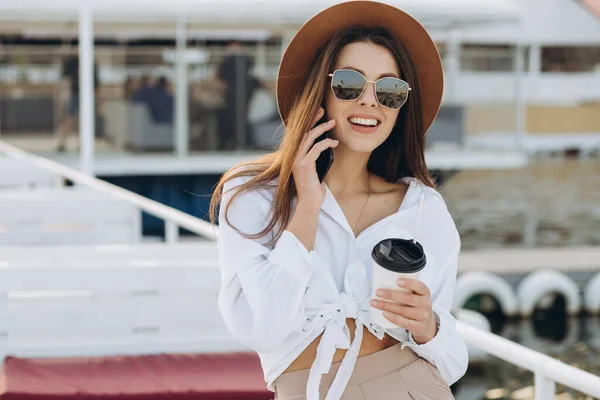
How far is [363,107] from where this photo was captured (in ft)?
5.98

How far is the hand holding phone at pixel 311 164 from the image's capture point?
172 cm

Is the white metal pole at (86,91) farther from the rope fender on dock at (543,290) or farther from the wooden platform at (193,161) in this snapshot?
the rope fender on dock at (543,290)

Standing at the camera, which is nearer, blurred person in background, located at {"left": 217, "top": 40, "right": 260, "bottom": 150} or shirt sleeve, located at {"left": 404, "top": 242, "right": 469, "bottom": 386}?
shirt sleeve, located at {"left": 404, "top": 242, "right": 469, "bottom": 386}

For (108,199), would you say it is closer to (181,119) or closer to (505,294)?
(505,294)

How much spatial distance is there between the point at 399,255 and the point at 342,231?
0.59ft

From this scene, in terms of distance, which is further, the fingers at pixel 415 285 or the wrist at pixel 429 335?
the wrist at pixel 429 335

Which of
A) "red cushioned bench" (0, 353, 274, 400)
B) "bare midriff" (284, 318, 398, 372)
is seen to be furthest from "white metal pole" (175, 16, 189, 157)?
"bare midriff" (284, 318, 398, 372)

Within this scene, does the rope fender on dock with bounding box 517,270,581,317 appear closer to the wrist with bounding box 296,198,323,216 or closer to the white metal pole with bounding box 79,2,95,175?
the white metal pole with bounding box 79,2,95,175

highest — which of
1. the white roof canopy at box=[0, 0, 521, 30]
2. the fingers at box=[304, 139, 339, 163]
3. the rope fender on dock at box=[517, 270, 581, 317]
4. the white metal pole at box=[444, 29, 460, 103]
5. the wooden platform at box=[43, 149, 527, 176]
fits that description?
the white roof canopy at box=[0, 0, 521, 30]

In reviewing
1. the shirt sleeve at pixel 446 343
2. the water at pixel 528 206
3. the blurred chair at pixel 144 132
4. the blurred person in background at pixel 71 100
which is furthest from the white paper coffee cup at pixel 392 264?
the water at pixel 528 206

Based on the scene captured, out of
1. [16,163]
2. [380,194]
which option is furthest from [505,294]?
[380,194]

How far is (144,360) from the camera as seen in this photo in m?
3.18

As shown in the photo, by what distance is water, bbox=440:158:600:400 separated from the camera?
8188 millimetres

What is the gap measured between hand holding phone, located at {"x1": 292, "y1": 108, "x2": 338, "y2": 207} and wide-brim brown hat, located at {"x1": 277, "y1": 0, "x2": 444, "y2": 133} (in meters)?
0.14
